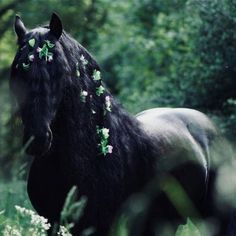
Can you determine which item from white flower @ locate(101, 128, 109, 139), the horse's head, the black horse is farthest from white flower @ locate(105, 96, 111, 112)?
the horse's head

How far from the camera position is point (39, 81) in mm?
5434

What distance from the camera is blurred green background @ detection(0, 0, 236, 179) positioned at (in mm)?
10695

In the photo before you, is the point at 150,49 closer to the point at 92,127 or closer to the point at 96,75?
the point at 96,75

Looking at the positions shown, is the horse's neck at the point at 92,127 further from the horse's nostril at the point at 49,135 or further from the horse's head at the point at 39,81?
the horse's nostril at the point at 49,135

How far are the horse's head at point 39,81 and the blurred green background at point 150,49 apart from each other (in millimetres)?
238

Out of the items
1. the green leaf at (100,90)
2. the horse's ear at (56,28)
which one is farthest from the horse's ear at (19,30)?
the green leaf at (100,90)

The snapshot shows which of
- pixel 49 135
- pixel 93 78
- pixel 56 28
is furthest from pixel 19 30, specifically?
pixel 49 135

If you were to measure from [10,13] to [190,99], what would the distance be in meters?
8.07

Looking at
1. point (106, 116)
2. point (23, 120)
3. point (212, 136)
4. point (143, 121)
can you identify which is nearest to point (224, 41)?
point (212, 136)

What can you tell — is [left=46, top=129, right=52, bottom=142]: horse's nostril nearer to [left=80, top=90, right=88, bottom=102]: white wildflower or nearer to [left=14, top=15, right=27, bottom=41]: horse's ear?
[left=80, top=90, right=88, bottom=102]: white wildflower

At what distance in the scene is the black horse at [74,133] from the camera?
5449mm

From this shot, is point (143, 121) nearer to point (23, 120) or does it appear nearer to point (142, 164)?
point (142, 164)

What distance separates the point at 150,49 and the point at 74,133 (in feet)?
37.3

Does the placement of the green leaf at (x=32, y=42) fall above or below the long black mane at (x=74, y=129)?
above
